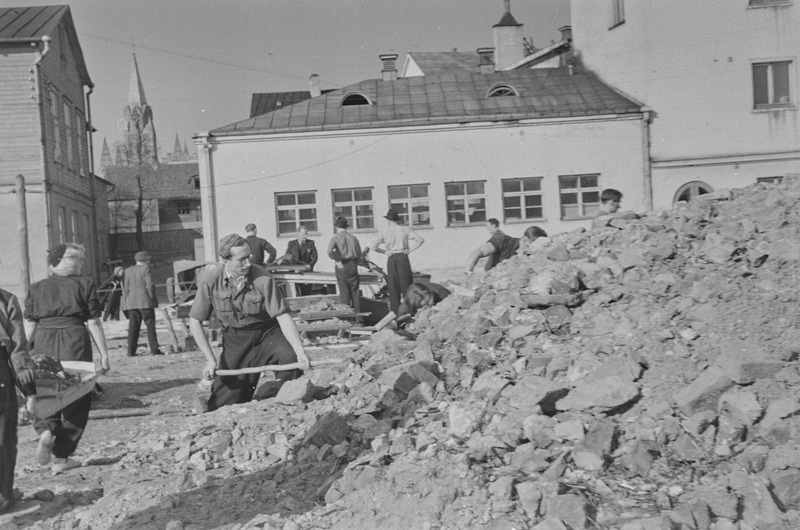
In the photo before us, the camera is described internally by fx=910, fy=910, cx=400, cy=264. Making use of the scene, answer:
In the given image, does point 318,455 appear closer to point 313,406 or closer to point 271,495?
point 271,495

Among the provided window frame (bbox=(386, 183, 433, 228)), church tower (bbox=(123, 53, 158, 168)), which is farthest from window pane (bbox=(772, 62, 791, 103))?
church tower (bbox=(123, 53, 158, 168))

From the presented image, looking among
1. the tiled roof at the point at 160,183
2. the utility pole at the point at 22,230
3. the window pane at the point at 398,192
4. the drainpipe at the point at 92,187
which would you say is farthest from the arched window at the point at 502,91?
the tiled roof at the point at 160,183

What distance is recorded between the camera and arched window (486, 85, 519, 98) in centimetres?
2864

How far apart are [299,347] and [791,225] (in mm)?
4299

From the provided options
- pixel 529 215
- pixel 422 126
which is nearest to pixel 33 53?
pixel 422 126

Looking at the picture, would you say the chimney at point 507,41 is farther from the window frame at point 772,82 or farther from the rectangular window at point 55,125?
the rectangular window at point 55,125

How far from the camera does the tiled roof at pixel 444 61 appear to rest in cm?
4419

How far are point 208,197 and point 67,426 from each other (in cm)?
1958

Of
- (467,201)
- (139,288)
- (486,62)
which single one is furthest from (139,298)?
(486,62)

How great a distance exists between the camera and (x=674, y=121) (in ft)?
91.5

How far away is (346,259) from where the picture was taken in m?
14.7

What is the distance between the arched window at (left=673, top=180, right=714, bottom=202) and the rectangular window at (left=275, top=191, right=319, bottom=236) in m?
11.0

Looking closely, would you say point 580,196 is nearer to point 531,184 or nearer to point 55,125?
point 531,184

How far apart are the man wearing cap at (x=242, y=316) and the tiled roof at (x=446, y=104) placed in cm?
1995
